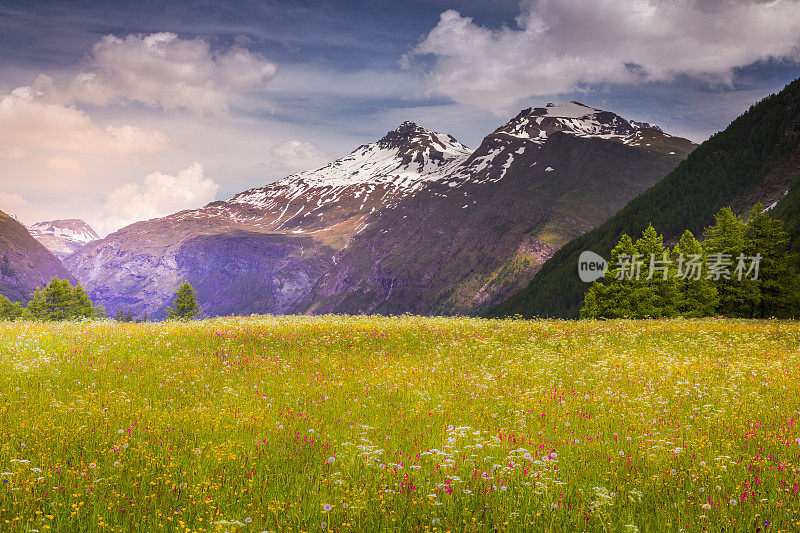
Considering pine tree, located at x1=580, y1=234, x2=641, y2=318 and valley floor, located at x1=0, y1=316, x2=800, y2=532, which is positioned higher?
pine tree, located at x1=580, y1=234, x2=641, y2=318

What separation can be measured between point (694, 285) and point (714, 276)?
7.71 ft

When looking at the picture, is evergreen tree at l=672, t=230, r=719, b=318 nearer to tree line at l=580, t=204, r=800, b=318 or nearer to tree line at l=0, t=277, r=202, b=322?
tree line at l=580, t=204, r=800, b=318

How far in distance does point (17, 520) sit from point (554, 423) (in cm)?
781

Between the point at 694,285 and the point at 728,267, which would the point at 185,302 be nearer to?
the point at 694,285

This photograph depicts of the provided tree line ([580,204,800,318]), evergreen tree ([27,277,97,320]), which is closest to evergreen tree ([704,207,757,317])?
tree line ([580,204,800,318])

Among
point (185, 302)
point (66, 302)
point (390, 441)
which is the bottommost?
point (66, 302)

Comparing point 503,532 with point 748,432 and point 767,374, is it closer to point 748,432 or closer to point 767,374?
point 748,432

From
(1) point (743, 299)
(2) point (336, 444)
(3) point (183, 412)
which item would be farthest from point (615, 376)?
(1) point (743, 299)

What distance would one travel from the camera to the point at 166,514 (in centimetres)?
501

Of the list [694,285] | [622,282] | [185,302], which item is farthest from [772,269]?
[185,302]

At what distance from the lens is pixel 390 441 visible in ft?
24.2

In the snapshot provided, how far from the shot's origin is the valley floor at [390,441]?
501cm

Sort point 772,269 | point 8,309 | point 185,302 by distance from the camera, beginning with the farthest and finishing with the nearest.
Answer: point 8,309, point 185,302, point 772,269

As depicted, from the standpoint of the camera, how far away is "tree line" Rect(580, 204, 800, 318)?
43.1 m
